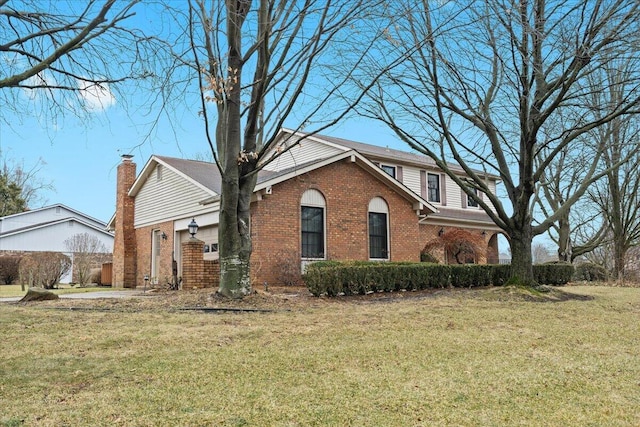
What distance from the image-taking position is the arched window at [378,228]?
18.0 meters

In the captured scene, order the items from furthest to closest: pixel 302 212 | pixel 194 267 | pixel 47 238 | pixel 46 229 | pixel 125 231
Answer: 1. pixel 46 229
2. pixel 47 238
3. pixel 125 231
4. pixel 302 212
5. pixel 194 267

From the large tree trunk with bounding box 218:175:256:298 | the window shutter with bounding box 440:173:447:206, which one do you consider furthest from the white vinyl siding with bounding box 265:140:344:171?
the large tree trunk with bounding box 218:175:256:298

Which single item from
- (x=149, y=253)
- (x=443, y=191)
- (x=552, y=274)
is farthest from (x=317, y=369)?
(x=443, y=191)

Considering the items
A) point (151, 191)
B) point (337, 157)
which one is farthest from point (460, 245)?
point (151, 191)

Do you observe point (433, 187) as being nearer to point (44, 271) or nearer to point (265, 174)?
point (265, 174)

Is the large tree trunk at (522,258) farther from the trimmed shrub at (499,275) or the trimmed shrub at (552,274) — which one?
the trimmed shrub at (552,274)

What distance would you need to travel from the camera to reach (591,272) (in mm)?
22531

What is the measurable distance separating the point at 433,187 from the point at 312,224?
9.97 meters

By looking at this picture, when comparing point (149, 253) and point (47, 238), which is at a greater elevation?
point (47, 238)

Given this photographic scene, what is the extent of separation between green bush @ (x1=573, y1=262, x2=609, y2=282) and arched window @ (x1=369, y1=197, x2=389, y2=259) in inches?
388

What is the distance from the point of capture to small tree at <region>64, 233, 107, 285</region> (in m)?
23.1

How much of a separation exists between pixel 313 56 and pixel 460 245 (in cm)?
1405

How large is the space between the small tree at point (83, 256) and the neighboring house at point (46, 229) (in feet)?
9.36

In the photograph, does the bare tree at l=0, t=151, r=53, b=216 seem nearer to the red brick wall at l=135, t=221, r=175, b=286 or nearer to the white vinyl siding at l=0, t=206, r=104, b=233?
the white vinyl siding at l=0, t=206, r=104, b=233
